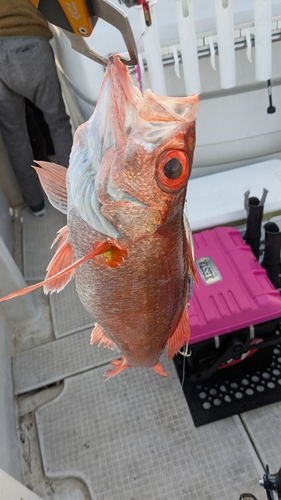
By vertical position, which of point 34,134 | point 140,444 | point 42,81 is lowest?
point 140,444

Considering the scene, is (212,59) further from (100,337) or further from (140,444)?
(140,444)

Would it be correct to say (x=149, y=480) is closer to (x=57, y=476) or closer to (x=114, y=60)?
(x=57, y=476)

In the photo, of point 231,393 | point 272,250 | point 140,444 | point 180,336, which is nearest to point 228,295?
point 272,250

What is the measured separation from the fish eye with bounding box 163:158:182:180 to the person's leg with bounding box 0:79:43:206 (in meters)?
2.16

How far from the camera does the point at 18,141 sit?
2.79 meters

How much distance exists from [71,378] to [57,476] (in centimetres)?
45

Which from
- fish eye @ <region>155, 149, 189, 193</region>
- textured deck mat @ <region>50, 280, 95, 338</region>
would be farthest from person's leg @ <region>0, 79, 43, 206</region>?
fish eye @ <region>155, 149, 189, 193</region>

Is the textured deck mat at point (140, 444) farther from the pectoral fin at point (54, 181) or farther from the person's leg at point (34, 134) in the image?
the person's leg at point (34, 134)

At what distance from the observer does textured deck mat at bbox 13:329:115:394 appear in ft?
6.78

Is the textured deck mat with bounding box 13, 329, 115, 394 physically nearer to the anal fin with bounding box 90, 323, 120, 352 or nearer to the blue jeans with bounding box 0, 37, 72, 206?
the anal fin with bounding box 90, 323, 120, 352

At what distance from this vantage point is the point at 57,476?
1.74 m

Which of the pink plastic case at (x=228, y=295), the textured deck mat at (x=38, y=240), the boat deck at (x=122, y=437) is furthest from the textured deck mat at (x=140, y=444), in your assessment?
the textured deck mat at (x=38, y=240)

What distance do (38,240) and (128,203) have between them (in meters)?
2.32

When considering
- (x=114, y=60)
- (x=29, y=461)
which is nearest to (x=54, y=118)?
(x=29, y=461)
